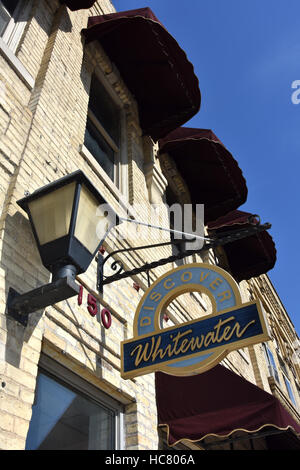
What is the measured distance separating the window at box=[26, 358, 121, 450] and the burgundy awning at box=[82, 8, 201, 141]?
515 centimetres

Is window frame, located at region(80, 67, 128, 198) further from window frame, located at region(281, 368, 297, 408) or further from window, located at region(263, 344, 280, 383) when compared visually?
window frame, located at region(281, 368, 297, 408)

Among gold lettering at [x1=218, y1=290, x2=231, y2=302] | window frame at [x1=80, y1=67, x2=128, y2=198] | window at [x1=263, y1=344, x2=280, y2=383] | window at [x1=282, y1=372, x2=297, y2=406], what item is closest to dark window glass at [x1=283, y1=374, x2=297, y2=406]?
window at [x1=282, y1=372, x2=297, y2=406]

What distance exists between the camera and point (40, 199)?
339 centimetres

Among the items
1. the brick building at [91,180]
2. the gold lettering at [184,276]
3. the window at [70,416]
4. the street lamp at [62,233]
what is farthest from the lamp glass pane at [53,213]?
the gold lettering at [184,276]

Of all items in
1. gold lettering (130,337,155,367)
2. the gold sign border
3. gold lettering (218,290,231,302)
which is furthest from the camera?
gold lettering (218,290,231,302)

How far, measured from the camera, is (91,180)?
5.39 meters

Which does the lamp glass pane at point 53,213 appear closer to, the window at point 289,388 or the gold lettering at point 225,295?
the gold lettering at point 225,295

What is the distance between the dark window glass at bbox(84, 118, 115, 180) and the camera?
6.41 meters

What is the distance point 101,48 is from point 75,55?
4.10ft

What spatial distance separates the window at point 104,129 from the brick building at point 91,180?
0.08 ft

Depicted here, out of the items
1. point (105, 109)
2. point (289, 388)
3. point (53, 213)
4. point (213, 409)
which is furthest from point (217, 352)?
point (289, 388)

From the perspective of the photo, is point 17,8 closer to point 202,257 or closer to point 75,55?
point 75,55

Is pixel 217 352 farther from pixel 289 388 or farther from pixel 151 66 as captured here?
pixel 289 388
